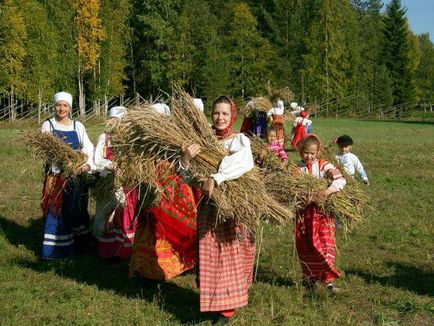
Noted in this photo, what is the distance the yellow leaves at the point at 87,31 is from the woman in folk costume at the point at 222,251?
35.5 metres

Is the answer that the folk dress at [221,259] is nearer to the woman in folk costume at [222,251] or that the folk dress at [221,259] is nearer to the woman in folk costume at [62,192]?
the woman in folk costume at [222,251]

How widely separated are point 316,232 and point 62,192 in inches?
115

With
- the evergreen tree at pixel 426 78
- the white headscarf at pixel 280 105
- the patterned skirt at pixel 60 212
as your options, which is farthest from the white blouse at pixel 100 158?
the evergreen tree at pixel 426 78

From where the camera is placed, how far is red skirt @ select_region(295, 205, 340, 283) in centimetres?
521

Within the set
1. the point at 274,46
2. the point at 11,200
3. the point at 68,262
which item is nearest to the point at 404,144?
the point at 11,200

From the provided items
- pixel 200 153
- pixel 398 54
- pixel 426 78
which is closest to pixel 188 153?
pixel 200 153

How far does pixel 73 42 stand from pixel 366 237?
34131 millimetres

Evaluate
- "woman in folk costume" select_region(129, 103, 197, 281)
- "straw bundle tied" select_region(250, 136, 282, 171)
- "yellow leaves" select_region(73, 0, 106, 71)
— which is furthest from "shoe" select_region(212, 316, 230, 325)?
"yellow leaves" select_region(73, 0, 106, 71)

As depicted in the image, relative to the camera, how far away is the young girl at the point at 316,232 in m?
5.21

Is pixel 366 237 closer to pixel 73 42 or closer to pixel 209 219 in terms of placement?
pixel 209 219

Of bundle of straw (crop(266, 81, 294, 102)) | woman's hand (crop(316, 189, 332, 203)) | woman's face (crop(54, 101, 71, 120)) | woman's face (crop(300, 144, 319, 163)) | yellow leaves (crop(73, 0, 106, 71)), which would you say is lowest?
woman's hand (crop(316, 189, 332, 203))

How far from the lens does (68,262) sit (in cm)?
635

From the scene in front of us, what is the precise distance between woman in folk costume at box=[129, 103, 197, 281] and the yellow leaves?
34.8 m

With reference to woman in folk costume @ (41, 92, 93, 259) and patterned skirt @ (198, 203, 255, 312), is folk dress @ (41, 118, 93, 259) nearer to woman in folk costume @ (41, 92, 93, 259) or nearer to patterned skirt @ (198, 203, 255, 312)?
woman in folk costume @ (41, 92, 93, 259)
